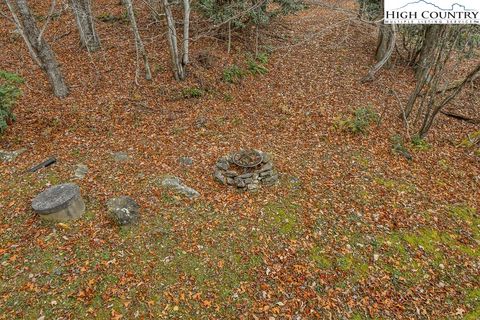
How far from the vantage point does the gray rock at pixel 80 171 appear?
7571 millimetres

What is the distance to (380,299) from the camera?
5617 millimetres

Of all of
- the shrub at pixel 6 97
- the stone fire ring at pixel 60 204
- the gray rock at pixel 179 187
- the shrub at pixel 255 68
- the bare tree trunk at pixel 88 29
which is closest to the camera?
the stone fire ring at pixel 60 204

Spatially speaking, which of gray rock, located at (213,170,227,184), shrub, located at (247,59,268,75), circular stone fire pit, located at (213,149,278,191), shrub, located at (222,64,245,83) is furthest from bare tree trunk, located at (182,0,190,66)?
gray rock, located at (213,170,227,184)

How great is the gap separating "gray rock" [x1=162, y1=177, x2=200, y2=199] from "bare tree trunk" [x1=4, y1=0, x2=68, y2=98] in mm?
5727

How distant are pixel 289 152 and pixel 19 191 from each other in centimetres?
736

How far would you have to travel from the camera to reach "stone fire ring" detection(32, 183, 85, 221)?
611cm

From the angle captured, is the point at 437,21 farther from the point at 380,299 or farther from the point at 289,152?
the point at 380,299

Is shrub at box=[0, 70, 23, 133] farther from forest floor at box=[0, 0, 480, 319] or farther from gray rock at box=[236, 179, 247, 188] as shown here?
gray rock at box=[236, 179, 247, 188]

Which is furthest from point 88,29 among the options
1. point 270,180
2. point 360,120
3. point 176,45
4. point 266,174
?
point 360,120

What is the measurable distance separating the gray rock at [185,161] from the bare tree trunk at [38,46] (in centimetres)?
522

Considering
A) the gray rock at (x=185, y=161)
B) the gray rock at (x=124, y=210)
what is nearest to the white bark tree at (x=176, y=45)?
the gray rock at (x=185, y=161)

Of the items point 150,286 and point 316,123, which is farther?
point 316,123

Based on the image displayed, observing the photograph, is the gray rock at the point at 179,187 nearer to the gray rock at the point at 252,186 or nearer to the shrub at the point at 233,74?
the gray rock at the point at 252,186

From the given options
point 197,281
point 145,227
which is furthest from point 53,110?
point 197,281
